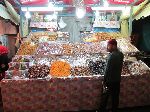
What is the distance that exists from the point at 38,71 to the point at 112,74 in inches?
95.5

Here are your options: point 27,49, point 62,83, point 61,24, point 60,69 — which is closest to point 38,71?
point 60,69

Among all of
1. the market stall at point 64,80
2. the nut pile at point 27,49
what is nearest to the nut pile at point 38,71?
the market stall at point 64,80

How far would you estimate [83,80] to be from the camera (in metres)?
8.97

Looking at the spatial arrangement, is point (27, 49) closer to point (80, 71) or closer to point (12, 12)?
point (80, 71)

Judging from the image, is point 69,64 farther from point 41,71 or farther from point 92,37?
point 92,37

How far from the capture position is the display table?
29.0ft

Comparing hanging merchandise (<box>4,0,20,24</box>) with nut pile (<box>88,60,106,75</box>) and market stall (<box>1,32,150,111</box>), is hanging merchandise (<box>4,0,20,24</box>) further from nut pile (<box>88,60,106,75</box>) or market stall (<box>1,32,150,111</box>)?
nut pile (<box>88,60,106,75</box>)

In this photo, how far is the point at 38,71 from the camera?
923 cm

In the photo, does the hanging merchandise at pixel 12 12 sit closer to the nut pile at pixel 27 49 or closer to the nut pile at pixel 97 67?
the nut pile at pixel 27 49

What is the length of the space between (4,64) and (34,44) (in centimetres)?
131

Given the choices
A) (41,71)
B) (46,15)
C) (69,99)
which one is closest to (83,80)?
(69,99)

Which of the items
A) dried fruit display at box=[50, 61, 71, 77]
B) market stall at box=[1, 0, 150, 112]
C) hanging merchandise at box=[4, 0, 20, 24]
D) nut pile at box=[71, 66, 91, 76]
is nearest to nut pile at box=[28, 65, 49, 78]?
market stall at box=[1, 0, 150, 112]

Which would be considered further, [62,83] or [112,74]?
[62,83]

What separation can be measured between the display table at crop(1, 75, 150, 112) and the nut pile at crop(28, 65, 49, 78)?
28 cm
